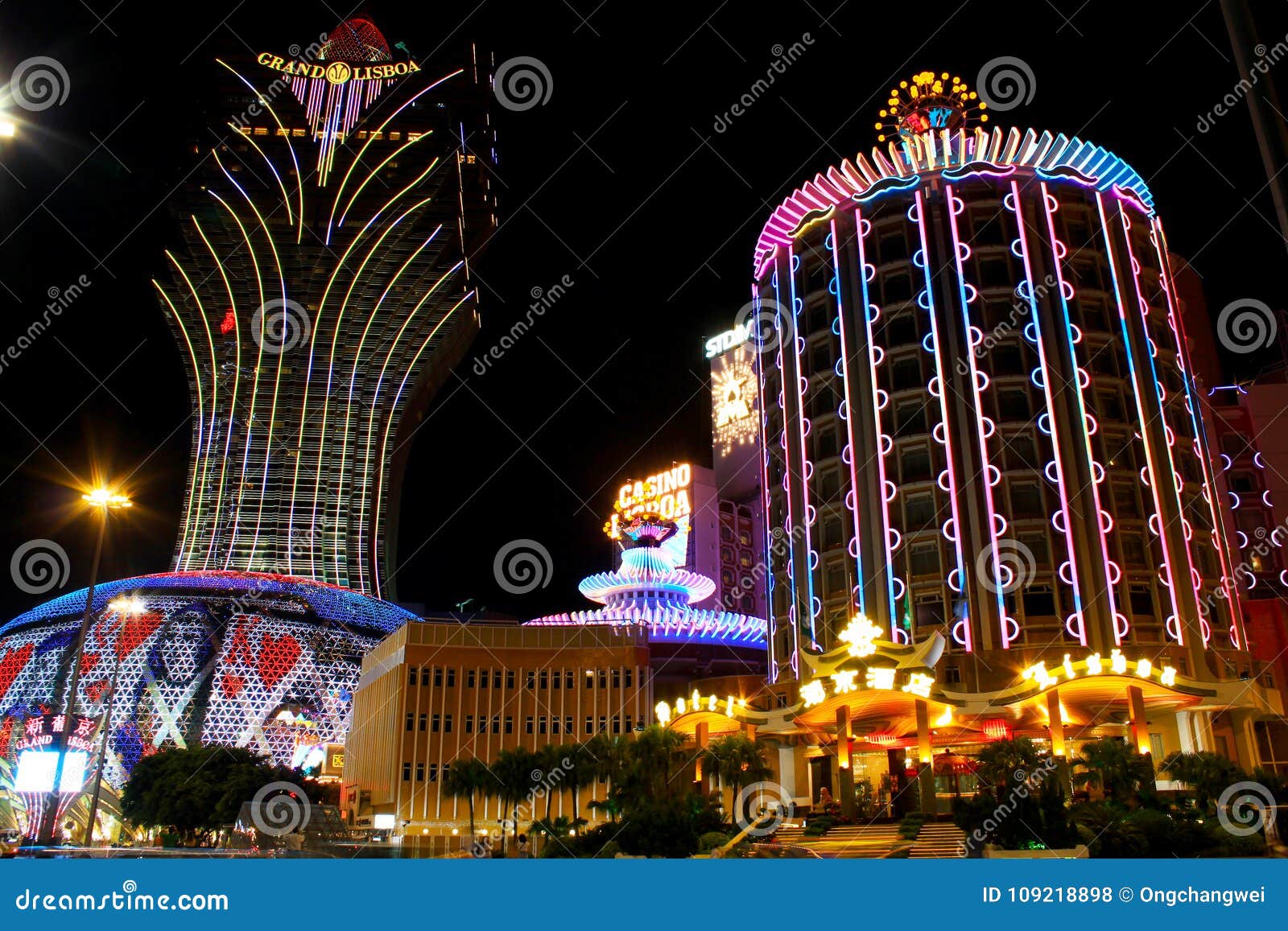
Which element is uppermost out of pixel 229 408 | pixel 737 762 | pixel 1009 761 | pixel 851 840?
pixel 229 408

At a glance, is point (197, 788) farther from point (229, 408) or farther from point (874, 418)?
point (229, 408)

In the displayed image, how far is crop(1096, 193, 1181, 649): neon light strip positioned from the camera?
4991cm

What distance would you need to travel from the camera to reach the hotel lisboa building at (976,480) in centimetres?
4688

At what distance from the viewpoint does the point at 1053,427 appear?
170 feet

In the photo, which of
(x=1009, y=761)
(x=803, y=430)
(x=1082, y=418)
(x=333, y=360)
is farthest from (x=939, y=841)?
(x=333, y=360)

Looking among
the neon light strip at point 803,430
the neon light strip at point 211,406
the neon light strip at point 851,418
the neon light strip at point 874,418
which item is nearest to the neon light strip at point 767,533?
the neon light strip at point 803,430

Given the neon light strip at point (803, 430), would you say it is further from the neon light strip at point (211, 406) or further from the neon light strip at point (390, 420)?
the neon light strip at point (211, 406)

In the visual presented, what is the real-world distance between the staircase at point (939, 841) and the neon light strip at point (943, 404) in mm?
13506

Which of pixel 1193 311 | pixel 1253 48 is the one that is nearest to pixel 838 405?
pixel 1193 311

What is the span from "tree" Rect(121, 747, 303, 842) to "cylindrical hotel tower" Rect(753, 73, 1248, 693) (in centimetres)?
2844

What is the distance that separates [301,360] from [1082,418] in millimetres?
84375

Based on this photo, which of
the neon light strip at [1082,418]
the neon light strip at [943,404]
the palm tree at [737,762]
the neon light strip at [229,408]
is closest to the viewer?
the palm tree at [737,762]

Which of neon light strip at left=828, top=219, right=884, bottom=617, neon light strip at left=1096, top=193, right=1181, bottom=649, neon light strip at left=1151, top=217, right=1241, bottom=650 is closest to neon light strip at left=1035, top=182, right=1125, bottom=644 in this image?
neon light strip at left=1096, top=193, right=1181, bottom=649

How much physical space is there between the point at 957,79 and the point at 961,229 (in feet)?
41.1
